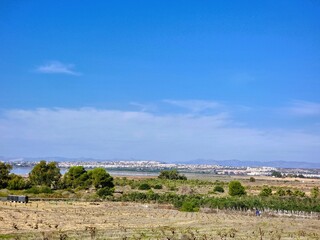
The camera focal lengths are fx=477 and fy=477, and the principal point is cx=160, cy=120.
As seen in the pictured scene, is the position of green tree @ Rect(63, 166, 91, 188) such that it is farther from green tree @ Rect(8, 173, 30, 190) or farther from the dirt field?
the dirt field

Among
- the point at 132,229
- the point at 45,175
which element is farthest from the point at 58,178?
the point at 132,229

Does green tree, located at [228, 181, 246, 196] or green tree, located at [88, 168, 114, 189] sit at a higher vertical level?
green tree, located at [88, 168, 114, 189]

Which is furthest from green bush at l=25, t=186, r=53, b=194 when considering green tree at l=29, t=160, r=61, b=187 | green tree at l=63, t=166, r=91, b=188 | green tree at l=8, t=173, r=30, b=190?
green tree at l=63, t=166, r=91, b=188

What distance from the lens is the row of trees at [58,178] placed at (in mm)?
85062

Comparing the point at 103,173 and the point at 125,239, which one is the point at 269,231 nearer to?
the point at 125,239

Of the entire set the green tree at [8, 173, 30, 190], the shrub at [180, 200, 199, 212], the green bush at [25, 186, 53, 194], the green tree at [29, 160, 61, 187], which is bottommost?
the shrub at [180, 200, 199, 212]

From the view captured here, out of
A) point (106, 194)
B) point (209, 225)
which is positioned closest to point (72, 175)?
point (106, 194)

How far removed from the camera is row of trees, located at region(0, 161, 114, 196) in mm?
85062

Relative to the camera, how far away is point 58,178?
3556 inches

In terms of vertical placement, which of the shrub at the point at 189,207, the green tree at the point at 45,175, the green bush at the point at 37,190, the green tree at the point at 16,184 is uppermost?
the green tree at the point at 45,175

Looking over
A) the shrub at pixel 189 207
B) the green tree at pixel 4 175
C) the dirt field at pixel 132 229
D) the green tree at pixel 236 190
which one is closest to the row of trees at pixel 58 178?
the green tree at pixel 4 175

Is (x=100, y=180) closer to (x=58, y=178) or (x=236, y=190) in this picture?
(x=58, y=178)

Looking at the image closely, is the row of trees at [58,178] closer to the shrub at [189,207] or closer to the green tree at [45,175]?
the green tree at [45,175]

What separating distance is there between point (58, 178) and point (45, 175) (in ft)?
8.26
